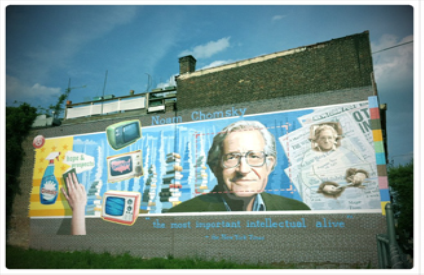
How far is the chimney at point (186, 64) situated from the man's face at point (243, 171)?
14.3 feet

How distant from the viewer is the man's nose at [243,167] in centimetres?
1188

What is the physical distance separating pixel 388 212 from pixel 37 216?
14858mm

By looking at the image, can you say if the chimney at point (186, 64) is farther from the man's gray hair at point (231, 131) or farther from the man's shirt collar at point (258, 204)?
the man's shirt collar at point (258, 204)

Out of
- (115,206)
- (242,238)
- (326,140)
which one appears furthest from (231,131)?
(115,206)

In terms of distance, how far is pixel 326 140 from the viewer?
36.8 ft

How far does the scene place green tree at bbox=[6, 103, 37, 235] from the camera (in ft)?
50.3

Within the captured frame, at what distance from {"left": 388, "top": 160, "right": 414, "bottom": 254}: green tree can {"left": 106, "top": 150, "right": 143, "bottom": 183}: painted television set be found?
18.1 meters

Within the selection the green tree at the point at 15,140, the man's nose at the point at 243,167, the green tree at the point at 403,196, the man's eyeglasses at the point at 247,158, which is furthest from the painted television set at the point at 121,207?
the green tree at the point at 403,196

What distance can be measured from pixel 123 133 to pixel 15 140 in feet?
20.3

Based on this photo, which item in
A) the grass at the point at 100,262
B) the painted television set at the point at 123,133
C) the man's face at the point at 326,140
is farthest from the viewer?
the painted television set at the point at 123,133

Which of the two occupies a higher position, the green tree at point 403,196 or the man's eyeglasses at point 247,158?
the man's eyeglasses at point 247,158

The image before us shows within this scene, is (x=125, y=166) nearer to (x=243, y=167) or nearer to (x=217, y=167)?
(x=217, y=167)

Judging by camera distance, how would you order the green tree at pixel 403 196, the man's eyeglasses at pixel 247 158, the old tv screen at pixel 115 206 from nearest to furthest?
the man's eyeglasses at pixel 247 158
the old tv screen at pixel 115 206
the green tree at pixel 403 196

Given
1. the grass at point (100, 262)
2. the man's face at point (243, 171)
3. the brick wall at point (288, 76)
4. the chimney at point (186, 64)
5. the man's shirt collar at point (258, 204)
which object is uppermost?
the chimney at point (186, 64)
